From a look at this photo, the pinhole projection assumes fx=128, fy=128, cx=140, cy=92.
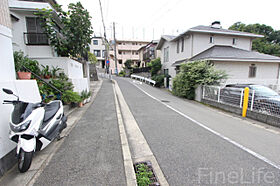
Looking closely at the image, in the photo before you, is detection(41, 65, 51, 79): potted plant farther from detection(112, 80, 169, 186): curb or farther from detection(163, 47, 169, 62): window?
detection(163, 47, 169, 62): window

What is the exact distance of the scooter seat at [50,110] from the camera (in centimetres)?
287

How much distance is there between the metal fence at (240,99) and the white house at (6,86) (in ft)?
26.2

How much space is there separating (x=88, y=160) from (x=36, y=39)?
28.6 ft

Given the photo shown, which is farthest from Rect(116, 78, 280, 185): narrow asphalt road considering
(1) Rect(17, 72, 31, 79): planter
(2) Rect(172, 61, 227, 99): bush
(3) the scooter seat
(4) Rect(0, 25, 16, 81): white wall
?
(1) Rect(17, 72, 31, 79): planter

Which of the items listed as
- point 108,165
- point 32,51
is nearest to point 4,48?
point 108,165

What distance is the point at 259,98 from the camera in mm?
5445

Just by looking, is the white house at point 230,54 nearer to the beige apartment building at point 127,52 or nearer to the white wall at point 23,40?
the white wall at point 23,40

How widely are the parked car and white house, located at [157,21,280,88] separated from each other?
17.5ft

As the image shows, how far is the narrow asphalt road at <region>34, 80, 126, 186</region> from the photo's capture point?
7.07 feet

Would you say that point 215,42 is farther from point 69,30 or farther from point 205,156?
point 205,156

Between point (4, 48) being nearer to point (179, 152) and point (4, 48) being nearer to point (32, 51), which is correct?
point (179, 152)

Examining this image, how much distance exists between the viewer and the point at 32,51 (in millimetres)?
7688

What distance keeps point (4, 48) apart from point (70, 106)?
378 centimetres

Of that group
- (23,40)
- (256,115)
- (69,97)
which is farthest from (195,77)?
(23,40)
